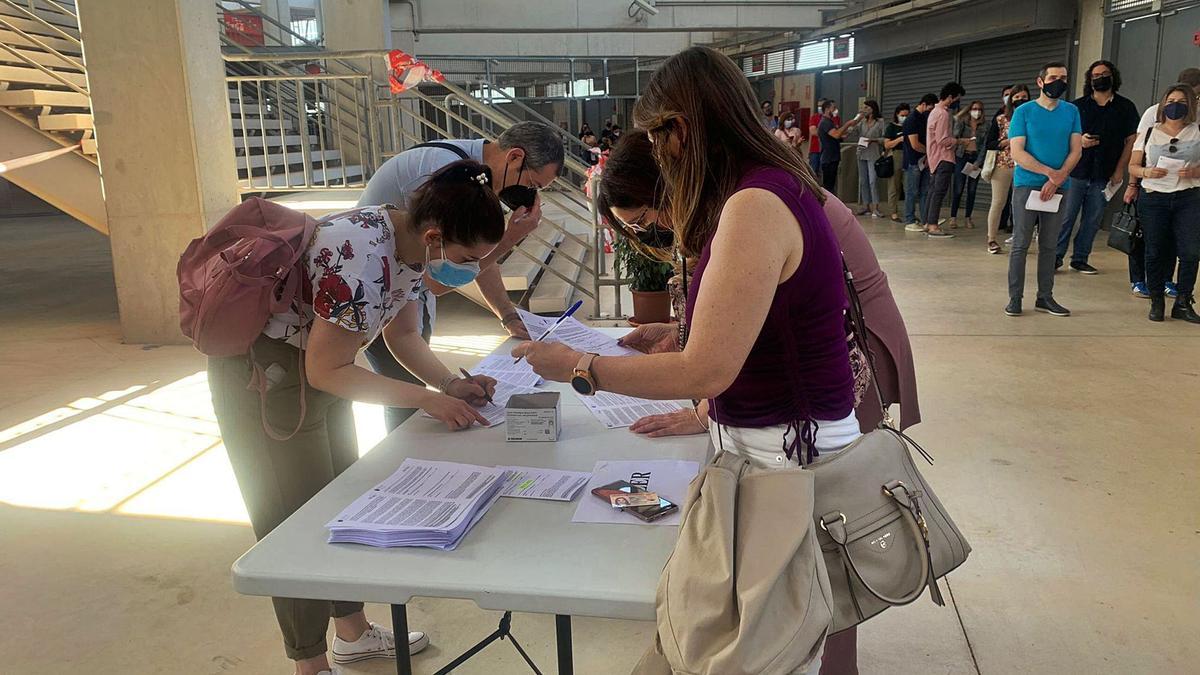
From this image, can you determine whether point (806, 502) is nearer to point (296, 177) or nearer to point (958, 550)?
point (958, 550)

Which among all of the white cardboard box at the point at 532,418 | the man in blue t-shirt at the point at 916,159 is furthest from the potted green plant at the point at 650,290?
the man in blue t-shirt at the point at 916,159

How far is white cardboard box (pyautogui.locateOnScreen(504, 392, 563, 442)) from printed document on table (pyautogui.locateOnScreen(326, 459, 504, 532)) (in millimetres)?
178

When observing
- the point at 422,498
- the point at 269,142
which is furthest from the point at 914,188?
the point at 422,498

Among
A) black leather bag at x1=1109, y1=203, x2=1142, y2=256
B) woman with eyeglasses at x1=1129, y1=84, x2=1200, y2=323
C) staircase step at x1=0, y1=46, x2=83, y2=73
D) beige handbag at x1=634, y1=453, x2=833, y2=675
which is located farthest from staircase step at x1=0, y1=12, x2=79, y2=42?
black leather bag at x1=1109, y1=203, x2=1142, y2=256

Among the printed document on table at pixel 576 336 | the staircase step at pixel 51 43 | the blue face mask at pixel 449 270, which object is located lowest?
the printed document on table at pixel 576 336

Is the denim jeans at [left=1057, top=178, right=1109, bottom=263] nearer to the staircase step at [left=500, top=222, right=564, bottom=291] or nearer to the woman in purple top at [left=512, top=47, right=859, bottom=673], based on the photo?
the staircase step at [left=500, top=222, right=564, bottom=291]

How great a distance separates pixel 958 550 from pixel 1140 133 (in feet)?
15.9

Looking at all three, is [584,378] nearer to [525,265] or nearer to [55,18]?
[525,265]

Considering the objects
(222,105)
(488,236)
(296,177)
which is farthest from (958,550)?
(296,177)

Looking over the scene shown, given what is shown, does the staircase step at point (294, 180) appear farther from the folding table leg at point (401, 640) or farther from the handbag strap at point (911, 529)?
the handbag strap at point (911, 529)

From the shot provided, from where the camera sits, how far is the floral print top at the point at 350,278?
63.6 inches

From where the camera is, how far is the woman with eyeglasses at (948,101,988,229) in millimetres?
9406

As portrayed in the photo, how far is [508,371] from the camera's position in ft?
7.38

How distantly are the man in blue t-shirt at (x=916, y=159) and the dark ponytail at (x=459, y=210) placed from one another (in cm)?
826
